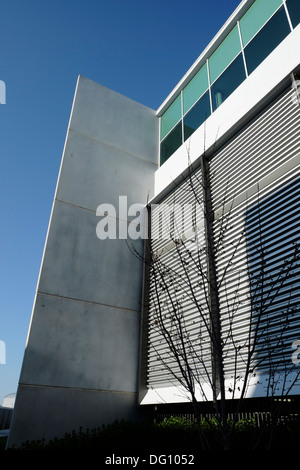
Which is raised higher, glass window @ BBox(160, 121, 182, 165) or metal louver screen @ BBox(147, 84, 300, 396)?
glass window @ BBox(160, 121, 182, 165)

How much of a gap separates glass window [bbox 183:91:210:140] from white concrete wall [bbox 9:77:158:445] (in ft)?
4.46

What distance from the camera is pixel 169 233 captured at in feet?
23.7

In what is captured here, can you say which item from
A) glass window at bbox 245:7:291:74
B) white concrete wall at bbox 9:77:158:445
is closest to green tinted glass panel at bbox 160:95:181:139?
white concrete wall at bbox 9:77:158:445

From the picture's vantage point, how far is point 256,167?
5422 mm

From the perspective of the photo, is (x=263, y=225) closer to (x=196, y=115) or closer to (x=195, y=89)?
(x=196, y=115)

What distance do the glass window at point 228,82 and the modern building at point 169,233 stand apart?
3cm

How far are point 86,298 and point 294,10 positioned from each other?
6429 millimetres

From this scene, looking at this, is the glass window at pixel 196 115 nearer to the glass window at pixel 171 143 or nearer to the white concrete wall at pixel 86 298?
the glass window at pixel 171 143

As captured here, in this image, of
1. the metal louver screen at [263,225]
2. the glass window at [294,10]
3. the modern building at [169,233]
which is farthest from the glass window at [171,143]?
the glass window at [294,10]

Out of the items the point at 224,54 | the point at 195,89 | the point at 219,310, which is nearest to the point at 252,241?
the point at 219,310

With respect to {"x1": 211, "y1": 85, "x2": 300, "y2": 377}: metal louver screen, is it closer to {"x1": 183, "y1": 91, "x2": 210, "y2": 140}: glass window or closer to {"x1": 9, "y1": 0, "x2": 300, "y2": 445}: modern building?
{"x1": 9, "y1": 0, "x2": 300, "y2": 445}: modern building

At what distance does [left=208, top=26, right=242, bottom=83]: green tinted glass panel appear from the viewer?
24.6 feet

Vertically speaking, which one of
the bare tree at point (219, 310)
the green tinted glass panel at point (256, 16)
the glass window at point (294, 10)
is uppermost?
the green tinted glass panel at point (256, 16)

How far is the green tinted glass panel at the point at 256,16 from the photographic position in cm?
659
